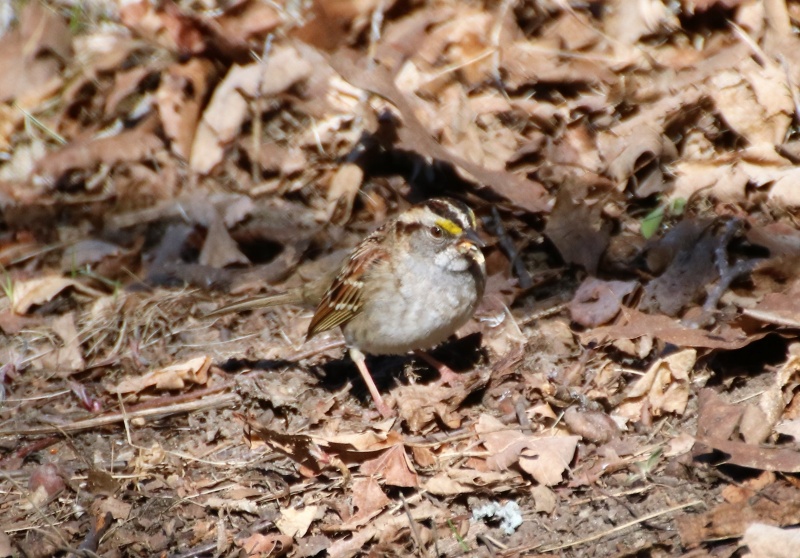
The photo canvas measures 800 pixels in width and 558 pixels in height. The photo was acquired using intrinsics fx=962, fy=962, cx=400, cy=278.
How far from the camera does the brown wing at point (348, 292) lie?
16.9ft

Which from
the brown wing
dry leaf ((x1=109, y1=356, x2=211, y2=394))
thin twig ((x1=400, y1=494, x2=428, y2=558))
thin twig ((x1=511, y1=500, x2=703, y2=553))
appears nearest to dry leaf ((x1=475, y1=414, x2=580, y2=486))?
thin twig ((x1=511, y1=500, x2=703, y2=553))

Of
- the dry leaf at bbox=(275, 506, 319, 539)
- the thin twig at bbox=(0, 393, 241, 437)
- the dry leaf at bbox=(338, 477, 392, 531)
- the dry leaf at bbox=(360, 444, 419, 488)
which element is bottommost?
the thin twig at bbox=(0, 393, 241, 437)

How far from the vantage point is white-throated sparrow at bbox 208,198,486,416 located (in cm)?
484

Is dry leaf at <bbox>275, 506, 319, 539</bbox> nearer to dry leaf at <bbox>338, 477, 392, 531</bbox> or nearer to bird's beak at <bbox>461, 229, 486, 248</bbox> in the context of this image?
dry leaf at <bbox>338, 477, 392, 531</bbox>

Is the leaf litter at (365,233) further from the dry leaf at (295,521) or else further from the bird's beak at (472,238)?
the bird's beak at (472,238)

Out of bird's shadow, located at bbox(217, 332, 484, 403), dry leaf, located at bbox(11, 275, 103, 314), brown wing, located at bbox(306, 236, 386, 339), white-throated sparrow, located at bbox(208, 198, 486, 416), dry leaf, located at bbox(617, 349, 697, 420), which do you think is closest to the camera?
dry leaf, located at bbox(617, 349, 697, 420)

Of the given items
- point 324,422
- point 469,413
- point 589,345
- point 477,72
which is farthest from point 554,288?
point 477,72

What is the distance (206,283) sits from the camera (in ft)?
19.9

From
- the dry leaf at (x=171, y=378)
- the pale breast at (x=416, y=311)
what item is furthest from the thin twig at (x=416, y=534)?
the dry leaf at (x=171, y=378)

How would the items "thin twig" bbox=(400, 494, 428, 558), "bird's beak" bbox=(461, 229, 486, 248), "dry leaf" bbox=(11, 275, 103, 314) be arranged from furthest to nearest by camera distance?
"dry leaf" bbox=(11, 275, 103, 314) → "bird's beak" bbox=(461, 229, 486, 248) → "thin twig" bbox=(400, 494, 428, 558)

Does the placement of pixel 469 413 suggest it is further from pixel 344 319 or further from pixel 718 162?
pixel 718 162

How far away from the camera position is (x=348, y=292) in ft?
17.1

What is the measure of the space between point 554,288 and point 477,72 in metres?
2.02

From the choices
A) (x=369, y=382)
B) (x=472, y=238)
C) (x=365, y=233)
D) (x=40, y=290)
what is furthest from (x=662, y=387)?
(x=40, y=290)
